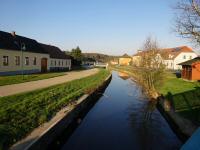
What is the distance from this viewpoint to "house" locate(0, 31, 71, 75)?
2728cm

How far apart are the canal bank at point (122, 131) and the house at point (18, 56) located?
14.2 meters

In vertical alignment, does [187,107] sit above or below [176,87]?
below

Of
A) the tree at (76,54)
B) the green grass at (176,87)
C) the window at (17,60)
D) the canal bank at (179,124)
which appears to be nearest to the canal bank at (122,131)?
the canal bank at (179,124)

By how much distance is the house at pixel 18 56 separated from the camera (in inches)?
1074

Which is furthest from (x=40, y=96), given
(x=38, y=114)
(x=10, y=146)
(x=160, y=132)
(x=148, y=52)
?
(x=148, y=52)

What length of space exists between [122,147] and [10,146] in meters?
4.16

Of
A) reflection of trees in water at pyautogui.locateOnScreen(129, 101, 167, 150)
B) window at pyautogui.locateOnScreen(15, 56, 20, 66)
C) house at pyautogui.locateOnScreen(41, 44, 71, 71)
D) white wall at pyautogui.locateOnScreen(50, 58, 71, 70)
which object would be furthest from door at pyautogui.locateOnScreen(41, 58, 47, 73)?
reflection of trees in water at pyautogui.locateOnScreen(129, 101, 167, 150)

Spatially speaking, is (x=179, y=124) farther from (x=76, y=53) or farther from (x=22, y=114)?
(x=76, y=53)

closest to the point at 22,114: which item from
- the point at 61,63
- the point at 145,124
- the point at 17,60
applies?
the point at 145,124

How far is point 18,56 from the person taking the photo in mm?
29953

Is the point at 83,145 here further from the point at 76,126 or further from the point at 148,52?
the point at 148,52

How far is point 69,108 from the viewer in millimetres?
11984

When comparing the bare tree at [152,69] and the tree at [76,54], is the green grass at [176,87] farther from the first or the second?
the tree at [76,54]

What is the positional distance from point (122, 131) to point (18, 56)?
21549mm
